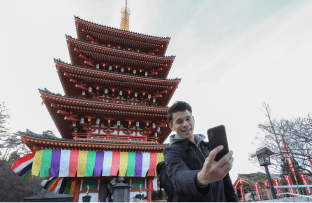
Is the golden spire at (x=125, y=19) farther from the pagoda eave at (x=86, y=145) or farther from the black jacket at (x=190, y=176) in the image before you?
the black jacket at (x=190, y=176)

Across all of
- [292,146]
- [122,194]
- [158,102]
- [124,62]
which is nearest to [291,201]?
[292,146]

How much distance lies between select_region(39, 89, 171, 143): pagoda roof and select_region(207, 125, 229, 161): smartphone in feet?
28.1

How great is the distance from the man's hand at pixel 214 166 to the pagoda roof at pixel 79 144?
8.06m

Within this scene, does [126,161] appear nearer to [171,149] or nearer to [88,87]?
[88,87]

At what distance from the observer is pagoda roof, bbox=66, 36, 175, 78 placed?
1109cm

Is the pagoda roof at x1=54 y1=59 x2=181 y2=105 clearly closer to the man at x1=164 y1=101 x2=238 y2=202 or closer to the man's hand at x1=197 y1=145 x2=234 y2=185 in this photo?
the man at x1=164 y1=101 x2=238 y2=202

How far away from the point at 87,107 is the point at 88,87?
237 centimetres

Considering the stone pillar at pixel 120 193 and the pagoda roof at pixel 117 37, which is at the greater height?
the pagoda roof at pixel 117 37

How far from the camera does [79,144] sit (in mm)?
7906

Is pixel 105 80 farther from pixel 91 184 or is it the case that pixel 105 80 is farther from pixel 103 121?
pixel 91 184

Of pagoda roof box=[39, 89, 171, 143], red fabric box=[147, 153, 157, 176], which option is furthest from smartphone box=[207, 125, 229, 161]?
pagoda roof box=[39, 89, 171, 143]

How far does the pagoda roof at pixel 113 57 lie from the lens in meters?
11.1

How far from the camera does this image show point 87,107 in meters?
8.88

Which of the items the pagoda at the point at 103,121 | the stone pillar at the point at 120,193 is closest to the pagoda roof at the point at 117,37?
the pagoda at the point at 103,121
